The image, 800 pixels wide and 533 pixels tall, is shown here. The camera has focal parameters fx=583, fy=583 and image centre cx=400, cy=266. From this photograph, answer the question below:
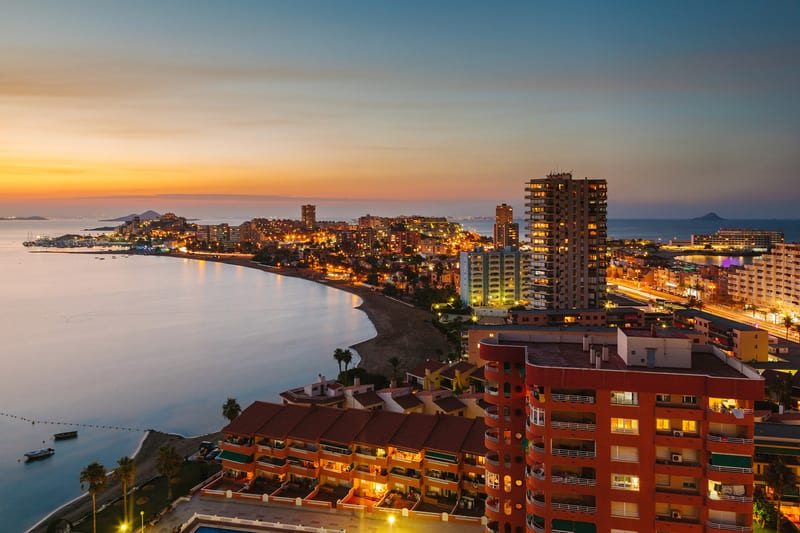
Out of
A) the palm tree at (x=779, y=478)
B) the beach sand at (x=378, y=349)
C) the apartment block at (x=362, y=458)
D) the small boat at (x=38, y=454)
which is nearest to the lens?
the palm tree at (x=779, y=478)

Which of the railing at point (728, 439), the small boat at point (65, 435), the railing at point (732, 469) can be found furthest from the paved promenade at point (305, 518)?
the small boat at point (65, 435)

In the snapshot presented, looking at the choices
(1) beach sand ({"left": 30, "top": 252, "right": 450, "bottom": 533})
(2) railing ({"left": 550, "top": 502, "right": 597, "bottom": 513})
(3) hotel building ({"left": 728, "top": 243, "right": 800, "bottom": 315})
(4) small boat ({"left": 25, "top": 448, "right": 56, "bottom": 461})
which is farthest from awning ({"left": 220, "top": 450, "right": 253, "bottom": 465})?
(3) hotel building ({"left": 728, "top": 243, "right": 800, "bottom": 315})

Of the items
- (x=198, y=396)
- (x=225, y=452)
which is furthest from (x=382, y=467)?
(x=198, y=396)

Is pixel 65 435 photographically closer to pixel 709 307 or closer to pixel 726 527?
pixel 726 527

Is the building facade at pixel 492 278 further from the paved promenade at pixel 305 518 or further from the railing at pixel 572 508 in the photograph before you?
the railing at pixel 572 508

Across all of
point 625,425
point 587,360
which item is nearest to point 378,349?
point 587,360

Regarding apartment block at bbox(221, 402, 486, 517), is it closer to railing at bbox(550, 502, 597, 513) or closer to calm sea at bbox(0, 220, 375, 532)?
railing at bbox(550, 502, 597, 513)
